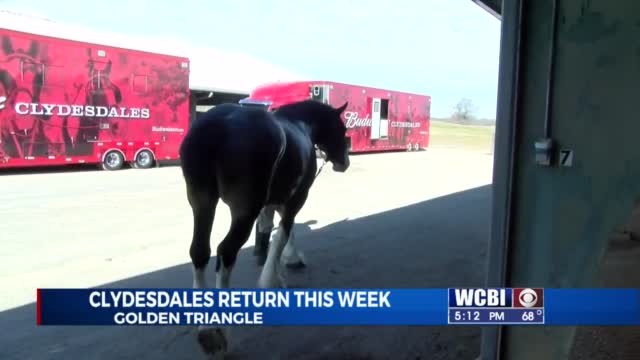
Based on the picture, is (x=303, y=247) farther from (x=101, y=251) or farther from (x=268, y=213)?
(x=101, y=251)

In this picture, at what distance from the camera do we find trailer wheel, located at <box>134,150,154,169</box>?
58.2 feet

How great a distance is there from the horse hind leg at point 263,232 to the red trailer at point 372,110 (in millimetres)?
14009

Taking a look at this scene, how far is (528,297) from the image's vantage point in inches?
116

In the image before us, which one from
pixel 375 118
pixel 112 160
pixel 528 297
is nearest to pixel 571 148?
pixel 528 297

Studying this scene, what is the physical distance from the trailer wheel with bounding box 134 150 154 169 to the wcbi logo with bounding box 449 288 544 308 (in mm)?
16157

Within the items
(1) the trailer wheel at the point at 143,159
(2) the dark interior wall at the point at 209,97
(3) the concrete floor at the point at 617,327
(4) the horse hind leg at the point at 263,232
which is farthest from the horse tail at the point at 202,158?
(2) the dark interior wall at the point at 209,97

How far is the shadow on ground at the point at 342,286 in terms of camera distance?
3.94 metres

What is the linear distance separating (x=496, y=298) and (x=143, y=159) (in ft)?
53.9

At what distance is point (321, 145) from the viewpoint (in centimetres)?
594

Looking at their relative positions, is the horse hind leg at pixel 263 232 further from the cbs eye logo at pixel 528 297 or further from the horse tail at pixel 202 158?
the cbs eye logo at pixel 528 297

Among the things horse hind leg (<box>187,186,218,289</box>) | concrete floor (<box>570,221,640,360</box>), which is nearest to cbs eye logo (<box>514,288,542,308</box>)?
concrete floor (<box>570,221,640,360</box>)

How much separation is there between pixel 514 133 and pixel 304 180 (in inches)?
94.8

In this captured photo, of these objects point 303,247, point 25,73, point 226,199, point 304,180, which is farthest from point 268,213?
point 25,73

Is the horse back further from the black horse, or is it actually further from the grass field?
the grass field
